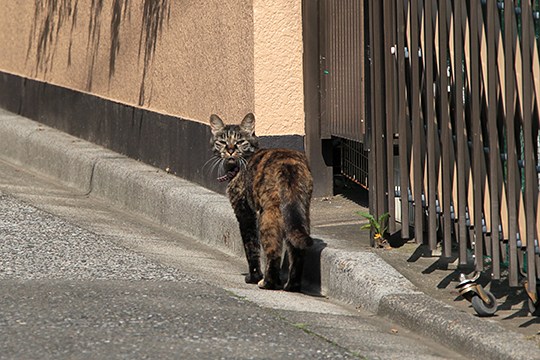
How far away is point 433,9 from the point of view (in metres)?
7.23

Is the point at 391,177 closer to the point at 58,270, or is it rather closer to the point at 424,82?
the point at 424,82

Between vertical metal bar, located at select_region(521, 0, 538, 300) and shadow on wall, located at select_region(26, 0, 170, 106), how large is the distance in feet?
18.3

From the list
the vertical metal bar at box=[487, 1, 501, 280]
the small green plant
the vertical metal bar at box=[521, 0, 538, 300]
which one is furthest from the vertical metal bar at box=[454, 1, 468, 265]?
the small green plant

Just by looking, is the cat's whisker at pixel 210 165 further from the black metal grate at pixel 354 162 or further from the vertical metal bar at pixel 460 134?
the vertical metal bar at pixel 460 134

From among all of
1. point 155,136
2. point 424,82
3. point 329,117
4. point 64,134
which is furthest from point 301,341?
point 64,134

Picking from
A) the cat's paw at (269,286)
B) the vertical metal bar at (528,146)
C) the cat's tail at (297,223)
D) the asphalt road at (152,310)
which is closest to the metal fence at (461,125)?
the vertical metal bar at (528,146)

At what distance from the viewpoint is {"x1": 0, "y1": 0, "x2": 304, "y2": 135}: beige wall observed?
32.3 feet

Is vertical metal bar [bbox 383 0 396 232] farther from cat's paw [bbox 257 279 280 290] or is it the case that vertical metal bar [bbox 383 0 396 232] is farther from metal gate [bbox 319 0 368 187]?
metal gate [bbox 319 0 368 187]

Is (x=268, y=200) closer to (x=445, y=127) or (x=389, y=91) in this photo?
(x=389, y=91)

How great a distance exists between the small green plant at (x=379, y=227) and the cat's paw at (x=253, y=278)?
73 centimetres

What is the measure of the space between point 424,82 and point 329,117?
97.3 inches

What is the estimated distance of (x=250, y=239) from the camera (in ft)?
27.6

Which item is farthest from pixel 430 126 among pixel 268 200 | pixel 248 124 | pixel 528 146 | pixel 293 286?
pixel 248 124

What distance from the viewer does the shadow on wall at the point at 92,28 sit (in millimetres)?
11750
